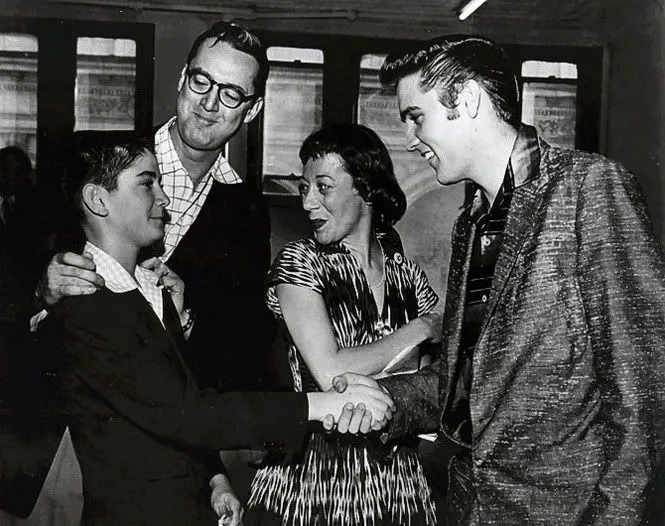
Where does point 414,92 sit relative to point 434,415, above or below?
above

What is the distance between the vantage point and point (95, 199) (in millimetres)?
2051

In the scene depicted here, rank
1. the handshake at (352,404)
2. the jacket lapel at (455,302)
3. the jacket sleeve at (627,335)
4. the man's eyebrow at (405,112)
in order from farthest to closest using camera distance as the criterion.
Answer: the handshake at (352,404)
the man's eyebrow at (405,112)
the jacket lapel at (455,302)
the jacket sleeve at (627,335)

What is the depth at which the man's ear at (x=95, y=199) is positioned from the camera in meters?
2.05

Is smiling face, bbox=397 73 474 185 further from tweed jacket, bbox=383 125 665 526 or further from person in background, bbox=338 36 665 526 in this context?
tweed jacket, bbox=383 125 665 526

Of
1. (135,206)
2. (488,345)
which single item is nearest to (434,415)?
(488,345)

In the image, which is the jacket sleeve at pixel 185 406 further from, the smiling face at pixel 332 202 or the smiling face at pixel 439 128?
the smiling face at pixel 439 128

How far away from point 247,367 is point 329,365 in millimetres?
231

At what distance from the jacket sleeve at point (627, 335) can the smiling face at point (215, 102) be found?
1.04m

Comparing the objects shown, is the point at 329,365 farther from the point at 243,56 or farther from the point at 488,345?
the point at 243,56

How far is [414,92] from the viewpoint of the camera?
1929 mm

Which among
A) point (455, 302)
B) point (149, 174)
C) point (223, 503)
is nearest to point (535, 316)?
point (455, 302)

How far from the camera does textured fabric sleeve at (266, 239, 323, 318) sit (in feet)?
6.84

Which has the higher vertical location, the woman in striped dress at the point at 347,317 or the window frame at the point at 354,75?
the window frame at the point at 354,75

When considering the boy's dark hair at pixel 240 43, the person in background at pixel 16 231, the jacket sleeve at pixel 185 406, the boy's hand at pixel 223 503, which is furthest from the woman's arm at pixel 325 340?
the person in background at pixel 16 231
